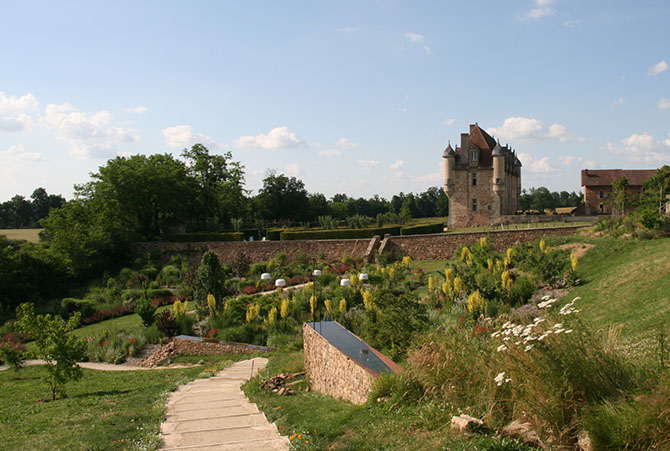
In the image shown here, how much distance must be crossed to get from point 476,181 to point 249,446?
3425cm

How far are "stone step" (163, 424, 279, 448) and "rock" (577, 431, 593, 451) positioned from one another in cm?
300

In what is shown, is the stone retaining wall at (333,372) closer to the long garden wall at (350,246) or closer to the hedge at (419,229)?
the long garden wall at (350,246)

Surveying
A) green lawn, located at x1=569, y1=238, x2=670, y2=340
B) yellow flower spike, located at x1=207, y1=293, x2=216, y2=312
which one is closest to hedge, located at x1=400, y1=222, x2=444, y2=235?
green lawn, located at x1=569, y1=238, x2=670, y2=340

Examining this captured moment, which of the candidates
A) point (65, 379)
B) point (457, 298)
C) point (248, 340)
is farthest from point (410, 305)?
point (65, 379)

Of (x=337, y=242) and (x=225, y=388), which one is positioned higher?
(x=337, y=242)

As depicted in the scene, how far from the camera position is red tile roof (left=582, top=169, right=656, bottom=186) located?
41.3 m

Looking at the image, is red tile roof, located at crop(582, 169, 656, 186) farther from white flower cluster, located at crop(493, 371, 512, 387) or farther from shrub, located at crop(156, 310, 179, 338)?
white flower cluster, located at crop(493, 371, 512, 387)

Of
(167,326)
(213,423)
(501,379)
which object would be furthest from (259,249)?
(501,379)

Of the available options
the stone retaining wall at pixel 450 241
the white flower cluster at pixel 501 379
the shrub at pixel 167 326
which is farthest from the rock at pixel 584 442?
the stone retaining wall at pixel 450 241

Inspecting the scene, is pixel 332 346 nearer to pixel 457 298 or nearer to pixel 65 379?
pixel 65 379

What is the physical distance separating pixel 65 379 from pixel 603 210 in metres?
41.0

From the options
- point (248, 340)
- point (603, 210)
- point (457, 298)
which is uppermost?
point (603, 210)

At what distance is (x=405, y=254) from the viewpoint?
2709cm

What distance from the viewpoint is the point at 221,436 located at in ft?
18.9
